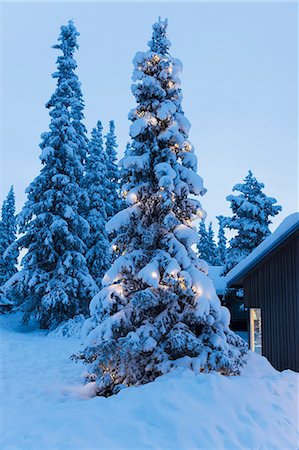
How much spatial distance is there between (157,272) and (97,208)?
2090cm

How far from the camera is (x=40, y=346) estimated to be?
16.6m

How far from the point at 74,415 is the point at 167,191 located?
5.84m

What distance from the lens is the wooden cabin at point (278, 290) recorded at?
12055 mm

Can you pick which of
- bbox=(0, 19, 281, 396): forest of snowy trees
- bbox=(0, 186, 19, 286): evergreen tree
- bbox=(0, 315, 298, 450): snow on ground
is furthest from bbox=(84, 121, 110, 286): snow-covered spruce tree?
bbox=(0, 315, 298, 450): snow on ground

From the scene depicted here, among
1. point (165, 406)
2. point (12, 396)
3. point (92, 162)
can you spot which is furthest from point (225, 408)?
point (92, 162)

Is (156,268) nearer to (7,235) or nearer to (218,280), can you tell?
(218,280)

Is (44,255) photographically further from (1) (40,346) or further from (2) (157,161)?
(2) (157,161)

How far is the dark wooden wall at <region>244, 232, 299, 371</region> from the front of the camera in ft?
39.7

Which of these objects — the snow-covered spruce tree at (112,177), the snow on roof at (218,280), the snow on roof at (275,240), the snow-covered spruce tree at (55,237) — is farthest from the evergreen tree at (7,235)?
the snow on roof at (275,240)

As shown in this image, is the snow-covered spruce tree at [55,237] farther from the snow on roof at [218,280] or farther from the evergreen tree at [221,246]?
the evergreen tree at [221,246]

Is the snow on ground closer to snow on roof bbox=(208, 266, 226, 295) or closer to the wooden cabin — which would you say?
the wooden cabin

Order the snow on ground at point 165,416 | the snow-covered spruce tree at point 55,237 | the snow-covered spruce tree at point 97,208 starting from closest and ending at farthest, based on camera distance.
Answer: the snow on ground at point 165,416, the snow-covered spruce tree at point 55,237, the snow-covered spruce tree at point 97,208

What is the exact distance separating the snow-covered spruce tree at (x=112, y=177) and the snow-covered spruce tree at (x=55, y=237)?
8.91m

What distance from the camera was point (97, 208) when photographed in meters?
29.7
